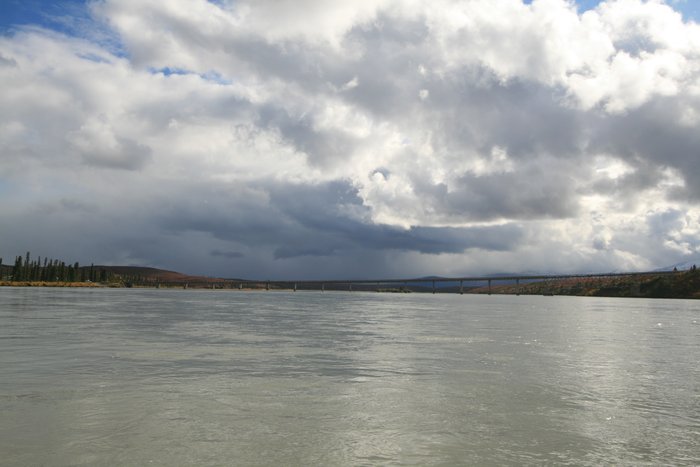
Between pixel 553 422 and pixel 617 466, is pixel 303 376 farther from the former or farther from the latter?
pixel 617 466

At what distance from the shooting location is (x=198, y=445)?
12602mm

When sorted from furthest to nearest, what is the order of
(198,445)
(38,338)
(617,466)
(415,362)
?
(38,338), (415,362), (198,445), (617,466)

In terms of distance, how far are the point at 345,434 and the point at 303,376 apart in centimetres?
887

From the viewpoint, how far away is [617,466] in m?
11.8

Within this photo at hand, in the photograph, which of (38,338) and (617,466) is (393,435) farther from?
(38,338)

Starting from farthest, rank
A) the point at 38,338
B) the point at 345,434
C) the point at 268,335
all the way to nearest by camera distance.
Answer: the point at 268,335
the point at 38,338
the point at 345,434

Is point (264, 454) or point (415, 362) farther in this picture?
point (415, 362)

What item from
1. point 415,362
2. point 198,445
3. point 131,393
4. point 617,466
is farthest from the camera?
point 415,362

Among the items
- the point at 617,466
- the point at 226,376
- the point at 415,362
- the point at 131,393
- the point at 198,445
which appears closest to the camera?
the point at 617,466

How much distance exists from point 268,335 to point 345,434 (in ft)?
93.5

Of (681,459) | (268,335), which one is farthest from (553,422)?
(268,335)

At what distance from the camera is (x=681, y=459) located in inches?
485

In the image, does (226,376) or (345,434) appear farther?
(226,376)

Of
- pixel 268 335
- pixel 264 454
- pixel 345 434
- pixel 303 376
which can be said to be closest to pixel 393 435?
pixel 345 434
